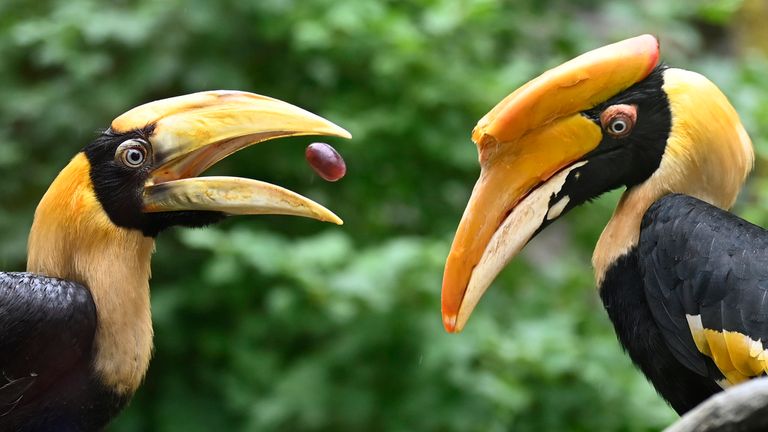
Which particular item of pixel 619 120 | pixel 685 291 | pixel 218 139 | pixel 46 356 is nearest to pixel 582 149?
pixel 619 120

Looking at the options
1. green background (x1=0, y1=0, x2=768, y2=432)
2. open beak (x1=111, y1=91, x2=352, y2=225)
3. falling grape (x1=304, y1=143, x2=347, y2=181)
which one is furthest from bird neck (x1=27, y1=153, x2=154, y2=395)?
green background (x1=0, y1=0, x2=768, y2=432)

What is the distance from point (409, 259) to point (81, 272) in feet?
5.49

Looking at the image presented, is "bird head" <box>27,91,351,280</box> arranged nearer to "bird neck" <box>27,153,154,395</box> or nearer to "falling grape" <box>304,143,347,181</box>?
"bird neck" <box>27,153,154,395</box>

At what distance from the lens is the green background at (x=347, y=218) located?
4.32 m

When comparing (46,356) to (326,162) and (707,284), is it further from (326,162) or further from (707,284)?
(707,284)

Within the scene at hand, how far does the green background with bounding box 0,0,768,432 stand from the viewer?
4324mm

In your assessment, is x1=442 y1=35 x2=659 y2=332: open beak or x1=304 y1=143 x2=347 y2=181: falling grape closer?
x1=442 y1=35 x2=659 y2=332: open beak

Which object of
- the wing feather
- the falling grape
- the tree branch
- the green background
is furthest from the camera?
the green background

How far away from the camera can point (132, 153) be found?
8.84 feet

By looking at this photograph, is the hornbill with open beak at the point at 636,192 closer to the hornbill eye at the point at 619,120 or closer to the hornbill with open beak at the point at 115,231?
the hornbill eye at the point at 619,120

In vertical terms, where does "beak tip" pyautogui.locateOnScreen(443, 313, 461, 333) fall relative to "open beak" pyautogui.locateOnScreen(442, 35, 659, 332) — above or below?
below

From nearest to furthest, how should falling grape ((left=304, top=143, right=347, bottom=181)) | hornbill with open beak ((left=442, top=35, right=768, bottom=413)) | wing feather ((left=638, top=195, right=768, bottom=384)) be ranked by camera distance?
wing feather ((left=638, top=195, right=768, bottom=384)) → hornbill with open beak ((left=442, top=35, right=768, bottom=413)) → falling grape ((left=304, top=143, right=347, bottom=181))

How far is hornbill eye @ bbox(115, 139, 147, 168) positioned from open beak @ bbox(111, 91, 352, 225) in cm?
2

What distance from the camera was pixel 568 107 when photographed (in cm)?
268
